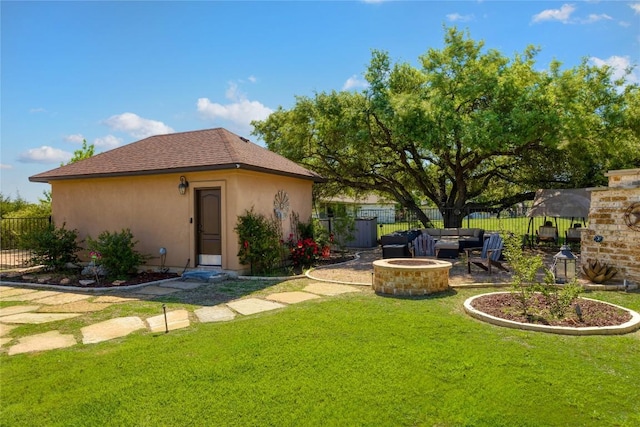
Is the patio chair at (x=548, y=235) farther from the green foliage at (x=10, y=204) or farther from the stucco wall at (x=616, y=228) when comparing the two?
the green foliage at (x=10, y=204)

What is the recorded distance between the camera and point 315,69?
1420 cm

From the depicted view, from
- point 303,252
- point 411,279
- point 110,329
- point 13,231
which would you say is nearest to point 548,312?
point 411,279

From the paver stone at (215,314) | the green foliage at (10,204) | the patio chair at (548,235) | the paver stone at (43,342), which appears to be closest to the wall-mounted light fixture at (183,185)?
the paver stone at (215,314)

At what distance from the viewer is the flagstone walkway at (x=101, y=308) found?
16.3ft

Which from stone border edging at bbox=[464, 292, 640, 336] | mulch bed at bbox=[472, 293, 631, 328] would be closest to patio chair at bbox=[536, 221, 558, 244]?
mulch bed at bbox=[472, 293, 631, 328]

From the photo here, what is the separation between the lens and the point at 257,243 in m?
9.66

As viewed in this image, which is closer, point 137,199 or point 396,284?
point 396,284

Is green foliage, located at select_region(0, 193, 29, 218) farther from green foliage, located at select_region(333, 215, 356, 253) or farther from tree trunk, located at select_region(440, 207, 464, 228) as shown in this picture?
tree trunk, located at select_region(440, 207, 464, 228)

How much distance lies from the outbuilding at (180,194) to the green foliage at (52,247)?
835mm

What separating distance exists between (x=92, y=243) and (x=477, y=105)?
44.7 feet

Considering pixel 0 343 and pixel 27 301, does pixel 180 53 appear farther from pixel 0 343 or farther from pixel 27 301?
pixel 0 343

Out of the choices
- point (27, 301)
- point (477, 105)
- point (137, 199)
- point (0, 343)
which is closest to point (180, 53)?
point (137, 199)

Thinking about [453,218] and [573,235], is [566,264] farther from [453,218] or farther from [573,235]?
[453,218]

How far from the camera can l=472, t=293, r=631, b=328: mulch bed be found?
5163mm
